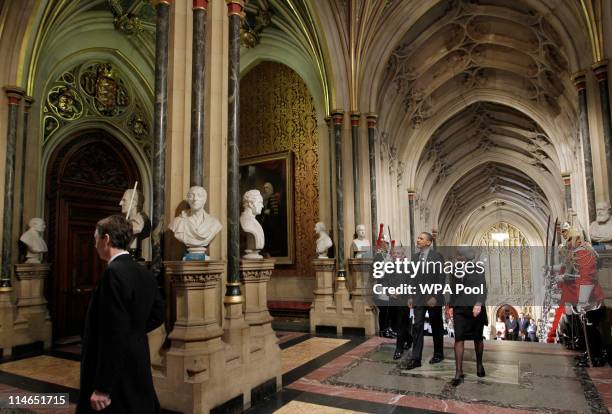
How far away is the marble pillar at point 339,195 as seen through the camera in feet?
25.6

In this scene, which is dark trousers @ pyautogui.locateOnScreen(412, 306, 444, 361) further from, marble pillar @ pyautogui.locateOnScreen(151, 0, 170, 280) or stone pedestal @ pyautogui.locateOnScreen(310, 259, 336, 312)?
stone pedestal @ pyautogui.locateOnScreen(310, 259, 336, 312)

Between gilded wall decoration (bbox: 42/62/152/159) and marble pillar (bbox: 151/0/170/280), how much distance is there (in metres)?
5.28

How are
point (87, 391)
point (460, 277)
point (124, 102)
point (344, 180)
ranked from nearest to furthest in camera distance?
point (87, 391) < point (460, 277) < point (344, 180) < point (124, 102)

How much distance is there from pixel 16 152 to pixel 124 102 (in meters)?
3.83

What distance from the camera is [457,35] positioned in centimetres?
1147

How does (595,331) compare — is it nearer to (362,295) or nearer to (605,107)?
(362,295)

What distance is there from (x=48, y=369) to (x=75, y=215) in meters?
4.05

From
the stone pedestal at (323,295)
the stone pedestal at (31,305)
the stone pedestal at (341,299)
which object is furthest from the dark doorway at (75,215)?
the stone pedestal at (341,299)

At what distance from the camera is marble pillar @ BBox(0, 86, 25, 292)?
614 cm

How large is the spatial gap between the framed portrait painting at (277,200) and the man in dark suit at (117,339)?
752 cm

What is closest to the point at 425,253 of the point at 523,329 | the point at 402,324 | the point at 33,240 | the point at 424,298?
the point at 424,298

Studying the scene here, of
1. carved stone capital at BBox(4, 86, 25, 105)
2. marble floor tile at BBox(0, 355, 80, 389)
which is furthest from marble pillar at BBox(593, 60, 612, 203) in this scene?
carved stone capital at BBox(4, 86, 25, 105)

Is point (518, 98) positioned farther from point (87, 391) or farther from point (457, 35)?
point (87, 391)

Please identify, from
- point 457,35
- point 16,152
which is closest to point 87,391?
point 16,152
